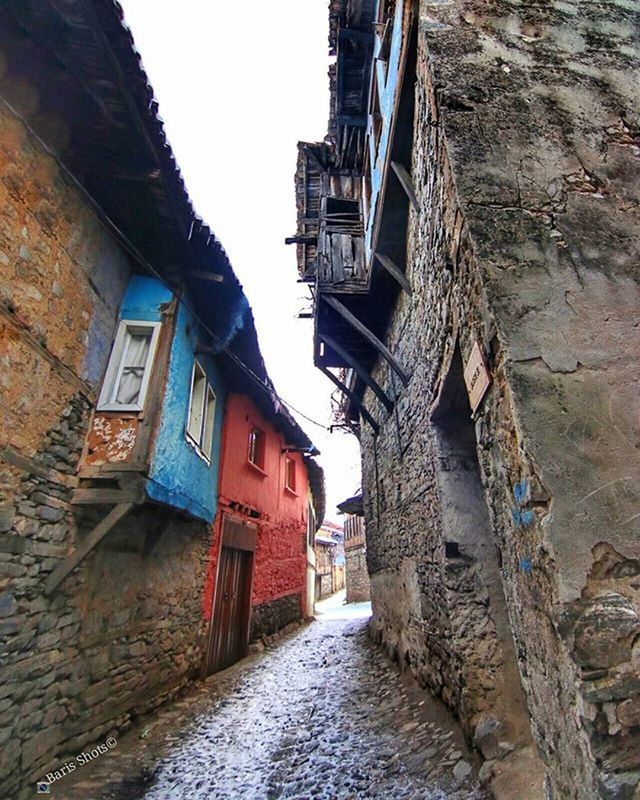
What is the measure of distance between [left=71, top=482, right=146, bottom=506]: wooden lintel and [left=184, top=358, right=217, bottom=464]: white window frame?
1.34 meters

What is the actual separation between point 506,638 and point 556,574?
2.13 metres

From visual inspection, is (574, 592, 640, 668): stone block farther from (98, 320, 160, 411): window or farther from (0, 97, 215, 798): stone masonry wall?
(98, 320, 160, 411): window

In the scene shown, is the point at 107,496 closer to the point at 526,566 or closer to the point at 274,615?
the point at 526,566

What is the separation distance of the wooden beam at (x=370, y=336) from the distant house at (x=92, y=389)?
1.39 metres

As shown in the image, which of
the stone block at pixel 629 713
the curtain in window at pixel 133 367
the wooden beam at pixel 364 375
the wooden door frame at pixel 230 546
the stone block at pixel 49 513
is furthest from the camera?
the wooden door frame at pixel 230 546

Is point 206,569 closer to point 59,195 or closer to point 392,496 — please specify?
point 392,496

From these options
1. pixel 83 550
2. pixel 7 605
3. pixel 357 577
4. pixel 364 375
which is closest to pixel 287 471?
pixel 364 375

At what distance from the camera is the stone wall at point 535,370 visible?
135cm

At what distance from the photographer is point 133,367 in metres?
4.35

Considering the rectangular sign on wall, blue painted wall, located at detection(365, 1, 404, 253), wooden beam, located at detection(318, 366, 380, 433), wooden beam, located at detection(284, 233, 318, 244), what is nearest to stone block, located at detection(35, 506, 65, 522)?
the rectangular sign on wall

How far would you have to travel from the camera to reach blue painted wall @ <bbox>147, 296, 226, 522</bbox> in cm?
415

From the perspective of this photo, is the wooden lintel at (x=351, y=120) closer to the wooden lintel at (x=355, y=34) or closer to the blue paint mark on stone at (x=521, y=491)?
the wooden lintel at (x=355, y=34)

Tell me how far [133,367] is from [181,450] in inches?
45.3

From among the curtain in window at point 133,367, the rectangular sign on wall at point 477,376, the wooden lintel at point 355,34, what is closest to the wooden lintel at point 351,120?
the wooden lintel at point 355,34
